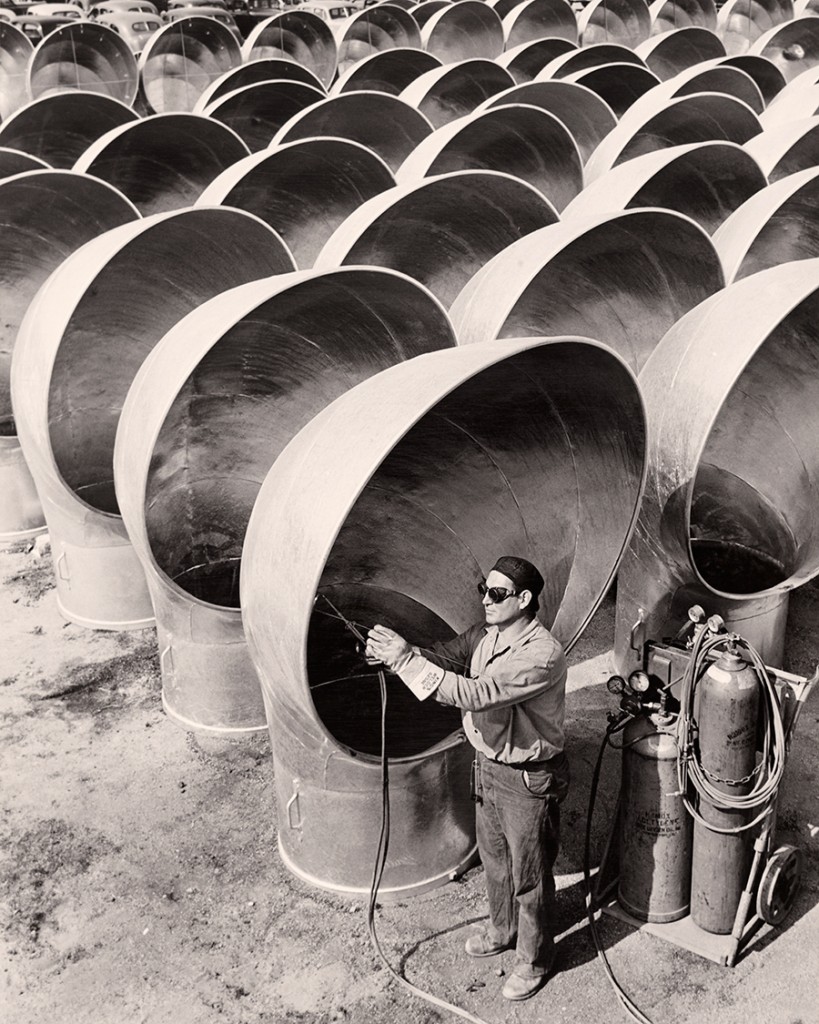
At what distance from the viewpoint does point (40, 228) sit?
931cm

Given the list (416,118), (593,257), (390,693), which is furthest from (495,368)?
(416,118)

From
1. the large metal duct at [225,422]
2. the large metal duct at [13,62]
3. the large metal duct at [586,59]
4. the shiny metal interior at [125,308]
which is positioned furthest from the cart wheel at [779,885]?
the large metal duct at [13,62]

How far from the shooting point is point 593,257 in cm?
764

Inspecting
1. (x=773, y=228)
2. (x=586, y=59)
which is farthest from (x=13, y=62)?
(x=773, y=228)

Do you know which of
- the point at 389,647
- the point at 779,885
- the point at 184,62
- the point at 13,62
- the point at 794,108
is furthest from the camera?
the point at 184,62

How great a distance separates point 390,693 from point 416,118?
8589 mm

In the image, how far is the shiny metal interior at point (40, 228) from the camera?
9.04 metres

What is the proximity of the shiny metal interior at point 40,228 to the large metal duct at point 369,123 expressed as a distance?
2858 millimetres

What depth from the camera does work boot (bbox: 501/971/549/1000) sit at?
4.43 meters

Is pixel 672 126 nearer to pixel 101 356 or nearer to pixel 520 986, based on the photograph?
pixel 101 356

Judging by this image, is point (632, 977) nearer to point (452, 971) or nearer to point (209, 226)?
point (452, 971)

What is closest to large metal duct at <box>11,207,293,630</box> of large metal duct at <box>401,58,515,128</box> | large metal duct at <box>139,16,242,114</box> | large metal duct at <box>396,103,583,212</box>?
large metal duct at <box>396,103,583,212</box>

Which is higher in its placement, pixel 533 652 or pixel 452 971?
pixel 533 652

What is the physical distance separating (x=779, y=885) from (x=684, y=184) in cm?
646
